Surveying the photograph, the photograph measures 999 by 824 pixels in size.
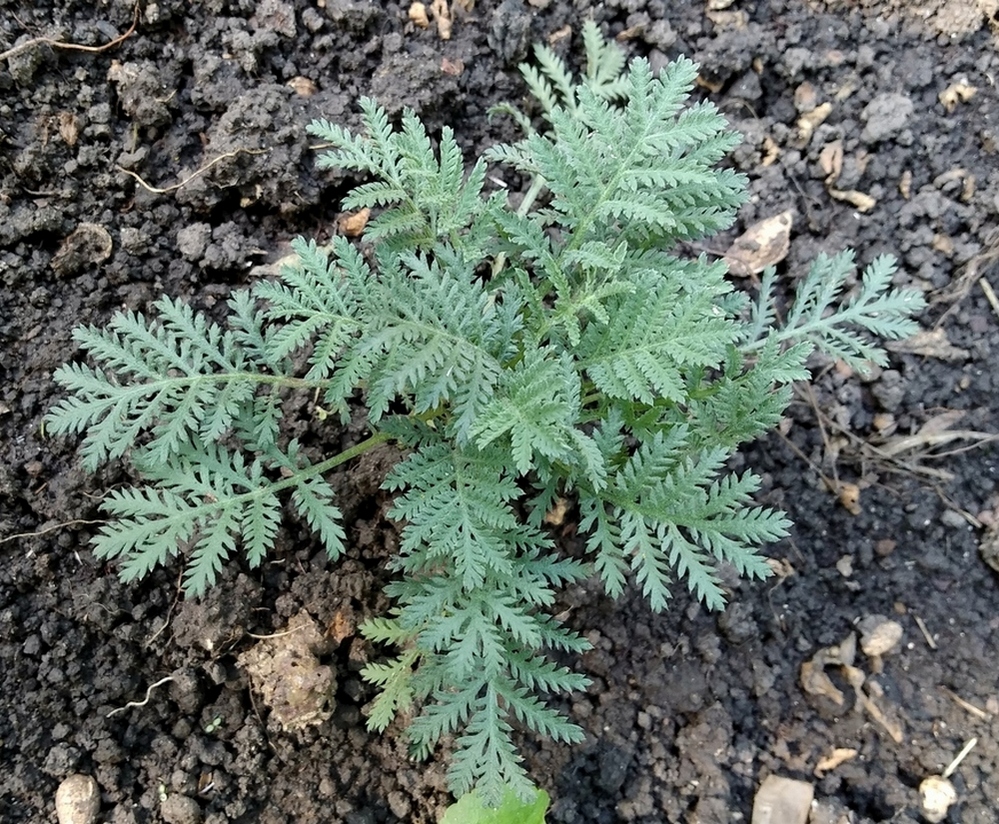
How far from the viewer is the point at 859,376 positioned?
9.05 feet

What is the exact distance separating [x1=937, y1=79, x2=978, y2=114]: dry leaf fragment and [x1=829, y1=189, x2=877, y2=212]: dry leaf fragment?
41 centimetres

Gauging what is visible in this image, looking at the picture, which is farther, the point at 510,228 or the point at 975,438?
the point at 975,438

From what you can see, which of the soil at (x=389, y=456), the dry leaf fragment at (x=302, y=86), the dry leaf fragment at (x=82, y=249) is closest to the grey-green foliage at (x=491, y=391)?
the soil at (x=389, y=456)

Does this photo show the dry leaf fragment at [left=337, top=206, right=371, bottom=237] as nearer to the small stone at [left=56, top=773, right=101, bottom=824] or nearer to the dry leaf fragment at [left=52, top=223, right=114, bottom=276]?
the dry leaf fragment at [left=52, top=223, right=114, bottom=276]

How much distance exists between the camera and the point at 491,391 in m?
1.80

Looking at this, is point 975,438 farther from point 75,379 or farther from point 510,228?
point 75,379

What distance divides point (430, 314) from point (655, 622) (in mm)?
1179

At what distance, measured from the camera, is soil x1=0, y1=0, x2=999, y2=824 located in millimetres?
2207

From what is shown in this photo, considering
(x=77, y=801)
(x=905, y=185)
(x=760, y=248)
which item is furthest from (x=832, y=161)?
(x=77, y=801)

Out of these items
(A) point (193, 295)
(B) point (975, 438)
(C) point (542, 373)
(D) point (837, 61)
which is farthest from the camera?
(D) point (837, 61)

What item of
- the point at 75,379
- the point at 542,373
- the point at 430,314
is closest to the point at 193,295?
the point at 75,379

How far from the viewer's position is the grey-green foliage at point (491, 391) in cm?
181

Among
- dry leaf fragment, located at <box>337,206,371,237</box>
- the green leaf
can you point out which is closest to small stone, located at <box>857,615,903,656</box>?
the green leaf

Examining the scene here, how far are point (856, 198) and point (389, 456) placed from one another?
1.71 metres
